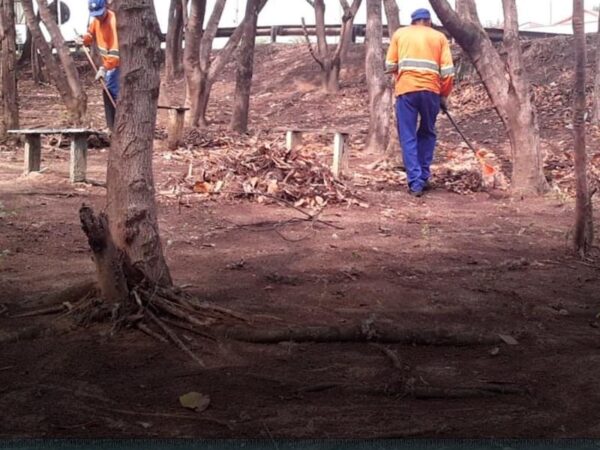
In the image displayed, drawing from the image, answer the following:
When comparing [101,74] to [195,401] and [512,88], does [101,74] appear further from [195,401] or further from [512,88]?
[195,401]

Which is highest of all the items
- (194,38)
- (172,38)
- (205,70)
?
(172,38)

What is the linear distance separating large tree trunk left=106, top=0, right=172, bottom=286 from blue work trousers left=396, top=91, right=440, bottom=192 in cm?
537

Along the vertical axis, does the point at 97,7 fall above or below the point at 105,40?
above

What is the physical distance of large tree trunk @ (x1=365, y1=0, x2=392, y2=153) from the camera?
11484mm

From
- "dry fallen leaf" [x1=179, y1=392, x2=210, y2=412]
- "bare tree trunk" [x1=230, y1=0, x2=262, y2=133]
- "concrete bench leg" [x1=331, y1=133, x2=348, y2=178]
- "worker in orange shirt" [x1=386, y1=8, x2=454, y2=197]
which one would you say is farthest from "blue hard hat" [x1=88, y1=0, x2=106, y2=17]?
"dry fallen leaf" [x1=179, y1=392, x2=210, y2=412]

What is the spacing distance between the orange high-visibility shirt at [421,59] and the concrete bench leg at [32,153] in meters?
4.18

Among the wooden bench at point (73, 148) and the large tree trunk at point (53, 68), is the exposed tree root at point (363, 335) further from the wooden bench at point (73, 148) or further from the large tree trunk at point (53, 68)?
the large tree trunk at point (53, 68)

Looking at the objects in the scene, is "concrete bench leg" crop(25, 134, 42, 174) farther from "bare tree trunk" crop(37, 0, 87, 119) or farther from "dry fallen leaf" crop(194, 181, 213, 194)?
"bare tree trunk" crop(37, 0, 87, 119)

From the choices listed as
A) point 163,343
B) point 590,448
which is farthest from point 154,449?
point 590,448

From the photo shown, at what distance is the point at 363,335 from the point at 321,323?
13.2 inches

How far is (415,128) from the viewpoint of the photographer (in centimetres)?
948

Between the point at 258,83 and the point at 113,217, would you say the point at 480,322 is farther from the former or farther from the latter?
the point at 258,83

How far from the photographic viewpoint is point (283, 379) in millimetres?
3752

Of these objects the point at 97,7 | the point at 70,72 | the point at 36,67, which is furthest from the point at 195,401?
the point at 36,67
